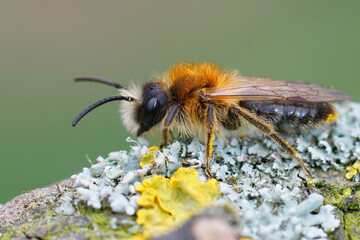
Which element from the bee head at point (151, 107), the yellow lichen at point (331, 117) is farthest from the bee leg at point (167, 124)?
the yellow lichen at point (331, 117)

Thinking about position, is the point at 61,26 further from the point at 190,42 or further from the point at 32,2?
the point at 190,42

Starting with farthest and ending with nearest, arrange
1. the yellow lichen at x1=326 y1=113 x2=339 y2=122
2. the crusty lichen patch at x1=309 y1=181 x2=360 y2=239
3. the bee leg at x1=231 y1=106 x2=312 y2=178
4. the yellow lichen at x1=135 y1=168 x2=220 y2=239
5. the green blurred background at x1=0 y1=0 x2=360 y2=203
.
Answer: the green blurred background at x1=0 y1=0 x2=360 y2=203, the yellow lichen at x1=326 y1=113 x2=339 y2=122, the bee leg at x1=231 y1=106 x2=312 y2=178, the crusty lichen patch at x1=309 y1=181 x2=360 y2=239, the yellow lichen at x1=135 y1=168 x2=220 y2=239

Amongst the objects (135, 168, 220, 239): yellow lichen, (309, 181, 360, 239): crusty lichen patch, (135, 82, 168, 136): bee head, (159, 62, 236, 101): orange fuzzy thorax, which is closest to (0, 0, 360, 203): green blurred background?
(135, 82, 168, 136): bee head

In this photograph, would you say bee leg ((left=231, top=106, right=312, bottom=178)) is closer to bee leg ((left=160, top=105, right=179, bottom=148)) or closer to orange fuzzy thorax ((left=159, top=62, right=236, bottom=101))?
orange fuzzy thorax ((left=159, top=62, right=236, bottom=101))

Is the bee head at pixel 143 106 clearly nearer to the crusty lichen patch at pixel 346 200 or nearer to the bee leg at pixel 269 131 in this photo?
the bee leg at pixel 269 131

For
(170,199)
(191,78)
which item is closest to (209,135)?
(191,78)

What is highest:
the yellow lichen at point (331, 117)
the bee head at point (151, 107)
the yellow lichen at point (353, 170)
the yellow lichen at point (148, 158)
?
the bee head at point (151, 107)

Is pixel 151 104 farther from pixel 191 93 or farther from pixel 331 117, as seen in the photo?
pixel 331 117

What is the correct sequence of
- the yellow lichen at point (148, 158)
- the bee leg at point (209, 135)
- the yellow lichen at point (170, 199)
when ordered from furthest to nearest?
the bee leg at point (209, 135)
the yellow lichen at point (148, 158)
the yellow lichen at point (170, 199)

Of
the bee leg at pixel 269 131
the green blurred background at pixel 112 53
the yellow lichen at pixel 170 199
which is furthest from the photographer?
the green blurred background at pixel 112 53
